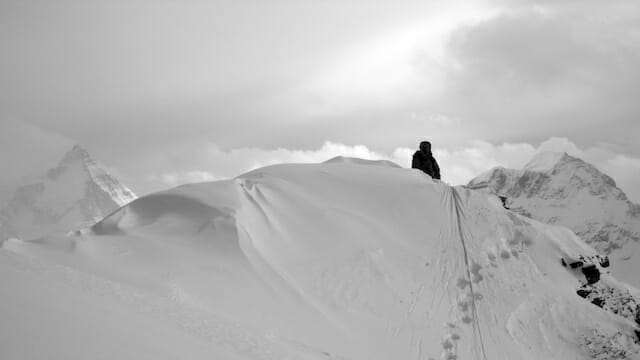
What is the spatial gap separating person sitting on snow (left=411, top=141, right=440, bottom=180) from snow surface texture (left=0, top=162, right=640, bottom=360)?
19.7 feet

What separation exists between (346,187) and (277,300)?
36.1 ft

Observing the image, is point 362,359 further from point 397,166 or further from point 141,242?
point 397,166

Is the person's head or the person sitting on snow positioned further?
the person's head

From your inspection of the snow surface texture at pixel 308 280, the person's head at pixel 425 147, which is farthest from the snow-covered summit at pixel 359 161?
the snow surface texture at pixel 308 280

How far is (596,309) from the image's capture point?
20.7 m

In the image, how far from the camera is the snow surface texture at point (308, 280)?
35.0 ft

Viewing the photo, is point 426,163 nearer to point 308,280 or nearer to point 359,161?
point 359,161

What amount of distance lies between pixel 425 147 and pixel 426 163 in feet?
4.46

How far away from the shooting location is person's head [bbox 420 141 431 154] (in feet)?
114

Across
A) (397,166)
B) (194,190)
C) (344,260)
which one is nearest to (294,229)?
(344,260)

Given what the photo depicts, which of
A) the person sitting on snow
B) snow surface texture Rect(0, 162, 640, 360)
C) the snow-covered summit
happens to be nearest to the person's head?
the person sitting on snow

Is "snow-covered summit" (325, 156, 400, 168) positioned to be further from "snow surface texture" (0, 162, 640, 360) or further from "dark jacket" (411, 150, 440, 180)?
"snow surface texture" (0, 162, 640, 360)

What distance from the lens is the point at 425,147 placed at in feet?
114

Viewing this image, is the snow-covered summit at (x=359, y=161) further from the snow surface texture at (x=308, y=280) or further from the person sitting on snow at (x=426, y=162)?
the snow surface texture at (x=308, y=280)
